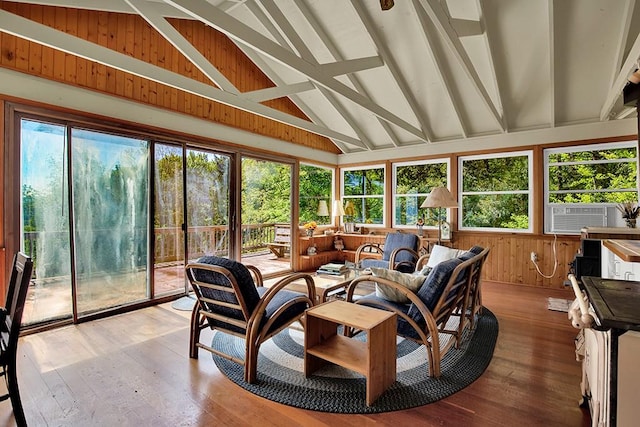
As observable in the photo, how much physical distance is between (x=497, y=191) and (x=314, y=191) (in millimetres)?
3830

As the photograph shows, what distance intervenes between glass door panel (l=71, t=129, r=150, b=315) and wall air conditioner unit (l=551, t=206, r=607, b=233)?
19.7 ft

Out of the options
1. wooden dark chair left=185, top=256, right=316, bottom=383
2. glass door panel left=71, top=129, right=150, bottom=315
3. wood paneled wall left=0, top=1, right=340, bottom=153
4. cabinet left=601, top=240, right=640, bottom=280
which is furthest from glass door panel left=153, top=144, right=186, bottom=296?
cabinet left=601, top=240, right=640, bottom=280

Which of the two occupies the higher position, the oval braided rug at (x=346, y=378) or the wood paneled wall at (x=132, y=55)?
the wood paneled wall at (x=132, y=55)

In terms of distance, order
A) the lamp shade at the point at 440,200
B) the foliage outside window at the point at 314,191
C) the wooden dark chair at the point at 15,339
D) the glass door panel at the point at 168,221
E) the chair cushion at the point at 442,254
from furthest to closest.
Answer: the foliage outside window at the point at 314,191 → the lamp shade at the point at 440,200 → the glass door panel at the point at 168,221 → the chair cushion at the point at 442,254 → the wooden dark chair at the point at 15,339

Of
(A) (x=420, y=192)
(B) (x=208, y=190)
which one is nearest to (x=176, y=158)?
(B) (x=208, y=190)

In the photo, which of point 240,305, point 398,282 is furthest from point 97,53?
point 398,282

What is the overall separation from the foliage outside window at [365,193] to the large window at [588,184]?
2967 mm

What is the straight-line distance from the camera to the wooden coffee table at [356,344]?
1924 mm

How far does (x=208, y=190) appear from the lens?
4.63 m

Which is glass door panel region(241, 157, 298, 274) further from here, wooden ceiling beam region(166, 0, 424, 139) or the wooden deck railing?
wooden ceiling beam region(166, 0, 424, 139)

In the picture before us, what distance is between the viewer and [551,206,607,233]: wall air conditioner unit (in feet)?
15.1

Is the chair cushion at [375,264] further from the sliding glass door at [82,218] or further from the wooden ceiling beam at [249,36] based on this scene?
the sliding glass door at [82,218]

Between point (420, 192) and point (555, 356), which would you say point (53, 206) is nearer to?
point (555, 356)

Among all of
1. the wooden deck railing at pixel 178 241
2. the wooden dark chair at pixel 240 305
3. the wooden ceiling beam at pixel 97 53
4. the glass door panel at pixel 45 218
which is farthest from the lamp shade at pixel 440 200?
the glass door panel at pixel 45 218
